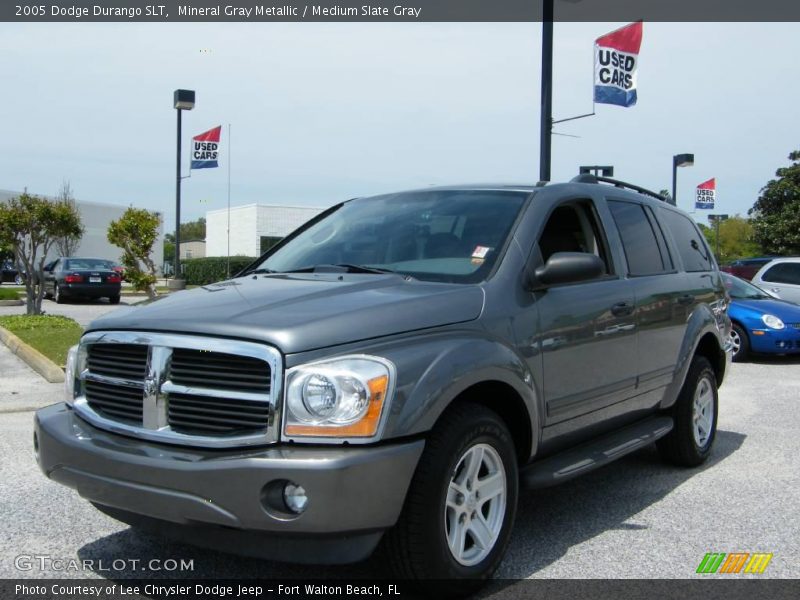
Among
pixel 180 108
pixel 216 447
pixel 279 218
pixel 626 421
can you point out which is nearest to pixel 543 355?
pixel 626 421

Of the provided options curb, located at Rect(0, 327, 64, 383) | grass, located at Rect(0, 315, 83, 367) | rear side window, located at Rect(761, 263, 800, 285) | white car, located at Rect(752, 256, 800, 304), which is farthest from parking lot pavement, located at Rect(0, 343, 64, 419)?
rear side window, located at Rect(761, 263, 800, 285)

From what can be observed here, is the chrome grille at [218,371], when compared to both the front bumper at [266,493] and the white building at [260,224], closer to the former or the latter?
the front bumper at [266,493]

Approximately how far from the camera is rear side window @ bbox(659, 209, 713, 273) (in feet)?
19.1

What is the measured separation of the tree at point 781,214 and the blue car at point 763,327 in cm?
3040

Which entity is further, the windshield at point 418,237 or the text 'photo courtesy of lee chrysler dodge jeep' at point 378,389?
the windshield at point 418,237

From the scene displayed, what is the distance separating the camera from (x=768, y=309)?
12.0 metres

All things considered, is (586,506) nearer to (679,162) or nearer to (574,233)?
(574,233)

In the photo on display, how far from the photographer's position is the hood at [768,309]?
11.8m

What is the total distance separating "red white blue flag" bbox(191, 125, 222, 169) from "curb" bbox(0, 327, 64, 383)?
11.6 metres

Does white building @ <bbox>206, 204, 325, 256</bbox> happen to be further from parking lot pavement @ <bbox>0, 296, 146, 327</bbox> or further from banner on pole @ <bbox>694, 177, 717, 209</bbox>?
banner on pole @ <bbox>694, 177, 717, 209</bbox>

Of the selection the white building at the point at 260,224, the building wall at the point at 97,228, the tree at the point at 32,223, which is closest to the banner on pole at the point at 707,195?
the tree at the point at 32,223

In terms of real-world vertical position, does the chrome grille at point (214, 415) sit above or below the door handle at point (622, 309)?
below

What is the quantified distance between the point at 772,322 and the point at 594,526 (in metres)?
8.62

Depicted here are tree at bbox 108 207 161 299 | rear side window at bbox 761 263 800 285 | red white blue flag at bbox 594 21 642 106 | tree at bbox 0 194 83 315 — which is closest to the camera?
red white blue flag at bbox 594 21 642 106
